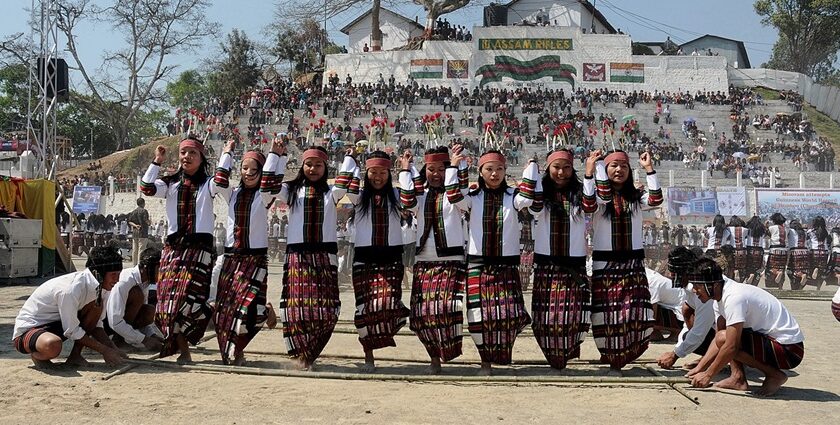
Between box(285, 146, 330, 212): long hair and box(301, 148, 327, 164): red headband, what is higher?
box(301, 148, 327, 164): red headband

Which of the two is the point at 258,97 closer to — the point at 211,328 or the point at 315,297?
the point at 211,328

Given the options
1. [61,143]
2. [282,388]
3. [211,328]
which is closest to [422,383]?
[282,388]

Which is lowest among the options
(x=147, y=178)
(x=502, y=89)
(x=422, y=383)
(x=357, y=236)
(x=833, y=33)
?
(x=422, y=383)

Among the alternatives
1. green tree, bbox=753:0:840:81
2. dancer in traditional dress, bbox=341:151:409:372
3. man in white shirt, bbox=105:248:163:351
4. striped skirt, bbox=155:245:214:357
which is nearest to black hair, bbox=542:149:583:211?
dancer in traditional dress, bbox=341:151:409:372

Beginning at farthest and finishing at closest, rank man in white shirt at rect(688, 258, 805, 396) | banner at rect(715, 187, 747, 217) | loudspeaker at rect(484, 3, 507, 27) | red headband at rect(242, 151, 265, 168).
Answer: loudspeaker at rect(484, 3, 507, 27), banner at rect(715, 187, 747, 217), red headband at rect(242, 151, 265, 168), man in white shirt at rect(688, 258, 805, 396)

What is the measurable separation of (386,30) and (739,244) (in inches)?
1636

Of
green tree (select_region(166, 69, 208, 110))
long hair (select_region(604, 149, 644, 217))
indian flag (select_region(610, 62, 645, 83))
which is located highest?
green tree (select_region(166, 69, 208, 110))

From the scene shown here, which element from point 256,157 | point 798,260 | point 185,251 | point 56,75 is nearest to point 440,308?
point 256,157

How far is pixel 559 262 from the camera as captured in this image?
6.30 m

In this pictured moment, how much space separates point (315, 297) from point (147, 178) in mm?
1795

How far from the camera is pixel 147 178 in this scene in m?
6.69

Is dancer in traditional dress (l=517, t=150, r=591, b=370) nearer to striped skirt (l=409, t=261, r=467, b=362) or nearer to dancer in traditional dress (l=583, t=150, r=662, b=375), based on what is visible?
dancer in traditional dress (l=583, t=150, r=662, b=375)

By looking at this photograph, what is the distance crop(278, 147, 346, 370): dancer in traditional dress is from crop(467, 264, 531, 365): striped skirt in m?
1.12

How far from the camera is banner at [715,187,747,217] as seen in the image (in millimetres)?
25953
